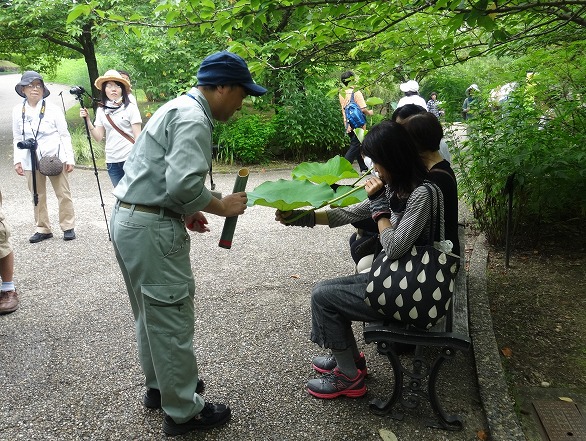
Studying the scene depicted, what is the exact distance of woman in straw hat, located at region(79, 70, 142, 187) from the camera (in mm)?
6055

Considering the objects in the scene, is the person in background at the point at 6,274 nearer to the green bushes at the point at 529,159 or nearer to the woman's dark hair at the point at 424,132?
the woman's dark hair at the point at 424,132

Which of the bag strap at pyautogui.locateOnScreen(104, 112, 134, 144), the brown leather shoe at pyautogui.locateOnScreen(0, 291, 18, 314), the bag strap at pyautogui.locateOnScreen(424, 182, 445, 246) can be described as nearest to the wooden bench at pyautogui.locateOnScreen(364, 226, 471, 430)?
the bag strap at pyautogui.locateOnScreen(424, 182, 445, 246)

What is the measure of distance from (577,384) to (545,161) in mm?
2257

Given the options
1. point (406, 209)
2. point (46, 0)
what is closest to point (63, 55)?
point (46, 0)

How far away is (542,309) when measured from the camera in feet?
13.9

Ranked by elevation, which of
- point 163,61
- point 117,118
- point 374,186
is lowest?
point 374,186

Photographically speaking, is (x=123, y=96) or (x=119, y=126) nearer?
(x=119, y=126)

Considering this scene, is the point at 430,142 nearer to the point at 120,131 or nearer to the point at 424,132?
the point at 424,132

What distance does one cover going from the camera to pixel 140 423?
9.69 ft

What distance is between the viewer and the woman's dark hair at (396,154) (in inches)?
106

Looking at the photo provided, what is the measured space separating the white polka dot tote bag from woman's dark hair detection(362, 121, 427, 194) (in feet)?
0.53

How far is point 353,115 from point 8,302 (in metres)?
5.76

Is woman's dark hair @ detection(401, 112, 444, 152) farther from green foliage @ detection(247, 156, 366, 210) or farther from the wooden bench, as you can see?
the wooden bench

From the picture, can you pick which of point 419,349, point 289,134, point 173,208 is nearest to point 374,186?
point 419,349
